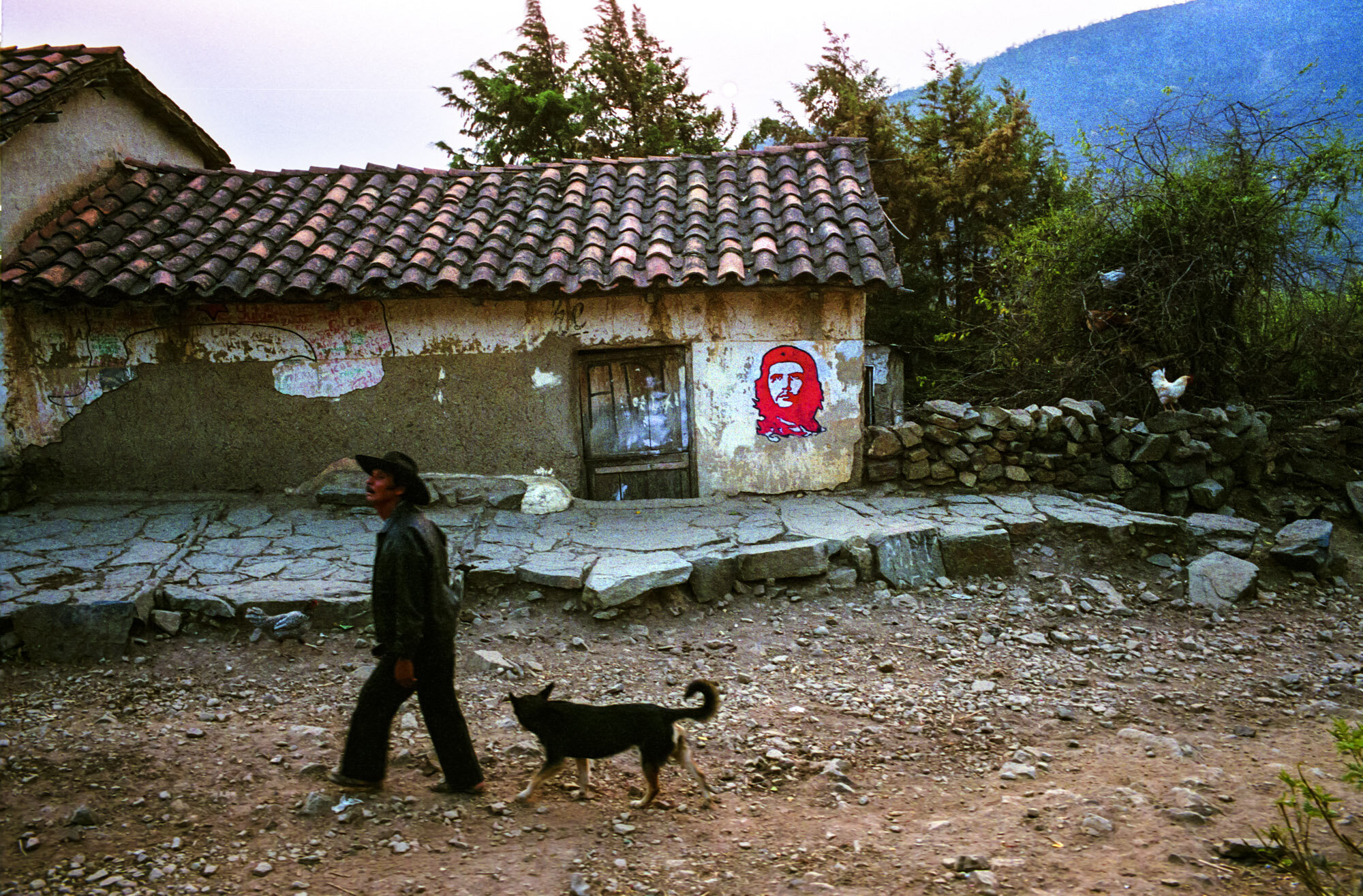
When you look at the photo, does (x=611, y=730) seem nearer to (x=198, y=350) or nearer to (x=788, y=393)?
(x=788, y=393)

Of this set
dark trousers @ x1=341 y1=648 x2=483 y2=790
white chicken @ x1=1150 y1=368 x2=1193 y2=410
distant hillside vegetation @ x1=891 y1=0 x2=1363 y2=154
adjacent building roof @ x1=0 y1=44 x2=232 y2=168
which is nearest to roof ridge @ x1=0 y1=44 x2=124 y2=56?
adjacent building roof @ x1=0 y1=44 x2=232 y2=168

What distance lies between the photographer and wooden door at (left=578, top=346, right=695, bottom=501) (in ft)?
24.3

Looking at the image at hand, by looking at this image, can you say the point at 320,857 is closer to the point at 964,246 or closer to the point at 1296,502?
the point at 1296,502

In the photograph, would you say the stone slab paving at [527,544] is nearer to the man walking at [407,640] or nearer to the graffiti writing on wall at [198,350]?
the graffiti writing on wall at [198,350]

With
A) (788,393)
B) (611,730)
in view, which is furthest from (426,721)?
(788,393)

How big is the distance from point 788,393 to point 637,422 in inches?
57.0

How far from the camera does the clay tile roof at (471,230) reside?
6.69m

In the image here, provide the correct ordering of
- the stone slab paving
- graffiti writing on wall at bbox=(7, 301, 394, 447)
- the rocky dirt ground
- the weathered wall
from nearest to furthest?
the rocky dirt ground → the stone slab paving → the weathered wall → graffiti writing on wall at bbox=(7, 301, 394, 447)

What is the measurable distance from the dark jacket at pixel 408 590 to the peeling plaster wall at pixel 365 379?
157 inches

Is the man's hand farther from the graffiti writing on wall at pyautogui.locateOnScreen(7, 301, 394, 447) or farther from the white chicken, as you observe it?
the white chicken

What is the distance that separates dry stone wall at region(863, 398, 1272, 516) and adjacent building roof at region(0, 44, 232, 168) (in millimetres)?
7979

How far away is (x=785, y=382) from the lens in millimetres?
7250

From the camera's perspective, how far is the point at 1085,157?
991 centimetres

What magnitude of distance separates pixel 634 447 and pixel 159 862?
200 inches
